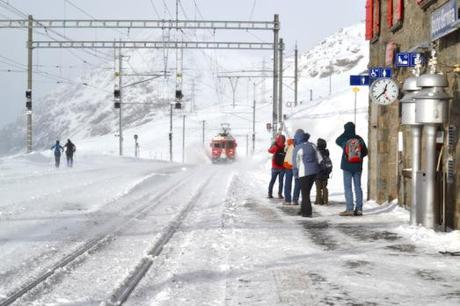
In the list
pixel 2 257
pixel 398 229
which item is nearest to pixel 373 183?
pixel 398 229

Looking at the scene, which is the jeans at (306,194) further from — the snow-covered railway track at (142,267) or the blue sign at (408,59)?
the blue sign at (408,59)

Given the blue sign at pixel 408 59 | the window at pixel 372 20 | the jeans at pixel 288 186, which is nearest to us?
the blue sign at pixel 408 59

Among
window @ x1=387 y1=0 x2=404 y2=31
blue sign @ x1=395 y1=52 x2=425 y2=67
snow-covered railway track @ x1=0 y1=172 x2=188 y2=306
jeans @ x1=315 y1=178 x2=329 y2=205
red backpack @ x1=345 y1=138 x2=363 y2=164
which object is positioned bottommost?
snow-covered railway track @ x1=0 y1=172 x2=188 y2=306

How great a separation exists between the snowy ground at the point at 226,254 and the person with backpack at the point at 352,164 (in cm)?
44

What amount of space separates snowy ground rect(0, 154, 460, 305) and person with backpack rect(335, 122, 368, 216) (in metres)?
0.44

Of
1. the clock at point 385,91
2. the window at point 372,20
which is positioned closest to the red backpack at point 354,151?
the clock at point 385,91

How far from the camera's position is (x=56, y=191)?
701 inches

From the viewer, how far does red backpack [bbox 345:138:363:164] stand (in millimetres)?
12961

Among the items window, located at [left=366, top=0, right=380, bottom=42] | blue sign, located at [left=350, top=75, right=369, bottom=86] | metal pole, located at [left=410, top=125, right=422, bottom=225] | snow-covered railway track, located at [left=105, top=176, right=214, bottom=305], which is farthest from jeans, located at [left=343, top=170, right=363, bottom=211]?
window, located at [left=366, top=0, right=380, bottom=42]

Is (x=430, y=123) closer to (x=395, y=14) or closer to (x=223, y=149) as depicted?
(x=395, y=14)

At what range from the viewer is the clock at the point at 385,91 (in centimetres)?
1359

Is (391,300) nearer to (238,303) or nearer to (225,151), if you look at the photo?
(238,303)

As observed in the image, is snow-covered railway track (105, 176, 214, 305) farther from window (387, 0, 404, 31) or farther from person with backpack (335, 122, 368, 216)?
window (387, 0, 404, 31)

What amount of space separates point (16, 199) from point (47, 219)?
4.12 m
